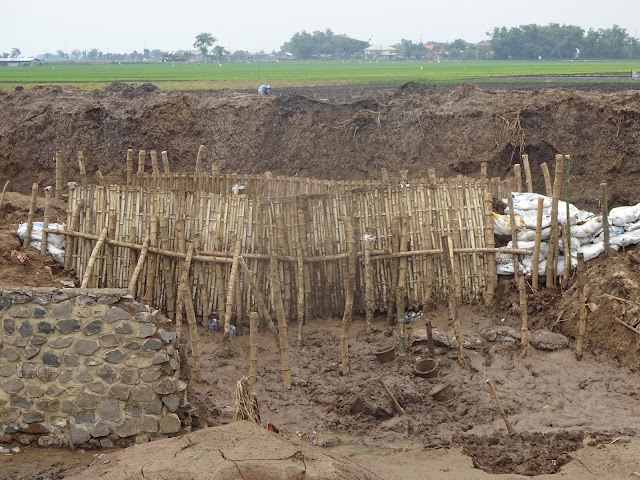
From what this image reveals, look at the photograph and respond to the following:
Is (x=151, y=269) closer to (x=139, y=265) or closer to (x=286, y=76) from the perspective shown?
(x=139, y=265)

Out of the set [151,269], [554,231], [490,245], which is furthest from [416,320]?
[151,269]

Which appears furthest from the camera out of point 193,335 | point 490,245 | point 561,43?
point 561,43

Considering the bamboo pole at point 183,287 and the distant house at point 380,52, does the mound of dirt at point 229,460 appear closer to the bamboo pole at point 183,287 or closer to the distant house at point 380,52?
the bamboo pole at point 183,287

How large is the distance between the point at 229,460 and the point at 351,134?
559 inches

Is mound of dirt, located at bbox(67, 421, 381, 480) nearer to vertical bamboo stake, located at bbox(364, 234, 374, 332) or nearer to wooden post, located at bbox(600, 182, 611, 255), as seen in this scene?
vertical bamboo stake, located at bbox(364, 234, 374, 332)

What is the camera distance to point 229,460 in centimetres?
664

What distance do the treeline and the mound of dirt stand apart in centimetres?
7772

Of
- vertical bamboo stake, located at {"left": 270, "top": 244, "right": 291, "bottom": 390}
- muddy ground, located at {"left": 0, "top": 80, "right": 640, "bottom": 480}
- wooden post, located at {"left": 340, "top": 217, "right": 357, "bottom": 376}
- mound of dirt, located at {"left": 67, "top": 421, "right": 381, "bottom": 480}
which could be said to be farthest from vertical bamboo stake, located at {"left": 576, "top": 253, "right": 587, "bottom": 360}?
mound of dirt, located at {"left": 67, "top": 421, "right": 381, "bottom": 480}

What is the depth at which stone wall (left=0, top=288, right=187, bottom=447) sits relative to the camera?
7887 millimetres

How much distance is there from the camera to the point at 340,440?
901 cm

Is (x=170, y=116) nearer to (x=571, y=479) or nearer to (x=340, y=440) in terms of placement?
(x=340, y=440)

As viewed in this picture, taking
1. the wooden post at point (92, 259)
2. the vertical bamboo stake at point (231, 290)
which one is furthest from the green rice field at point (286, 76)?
the vertical bamboo stake at point (231, 290)

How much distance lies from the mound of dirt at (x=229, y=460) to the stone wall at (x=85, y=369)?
22.6 inches

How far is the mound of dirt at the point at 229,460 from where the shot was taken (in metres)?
6.52
